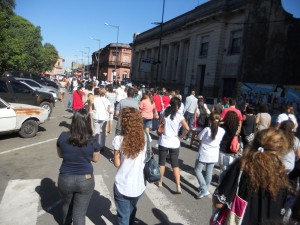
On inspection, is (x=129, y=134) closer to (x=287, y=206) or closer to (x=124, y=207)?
(x=124, y=207)

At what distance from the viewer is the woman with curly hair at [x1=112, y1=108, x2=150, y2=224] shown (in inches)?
144

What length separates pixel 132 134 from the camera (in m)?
3.69

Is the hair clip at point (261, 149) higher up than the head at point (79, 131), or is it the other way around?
the hair clip at point (261, 149)

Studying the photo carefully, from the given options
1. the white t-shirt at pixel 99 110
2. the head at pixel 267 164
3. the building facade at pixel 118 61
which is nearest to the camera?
the head at pixel 267 164

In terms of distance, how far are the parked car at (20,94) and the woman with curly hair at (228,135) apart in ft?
32.9

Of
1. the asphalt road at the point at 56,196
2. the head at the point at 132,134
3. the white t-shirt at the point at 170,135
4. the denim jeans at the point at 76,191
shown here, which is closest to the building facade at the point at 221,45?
the asphalt road at the point at 56,196

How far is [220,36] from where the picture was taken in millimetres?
28438

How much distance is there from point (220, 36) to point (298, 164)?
2589cm

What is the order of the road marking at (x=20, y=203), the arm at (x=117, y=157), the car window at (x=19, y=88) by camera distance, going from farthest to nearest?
1. the car window at (x=19, y=88)
2. the road marking at (x=20, y=203)
3. the arm at (x=117, y=157)

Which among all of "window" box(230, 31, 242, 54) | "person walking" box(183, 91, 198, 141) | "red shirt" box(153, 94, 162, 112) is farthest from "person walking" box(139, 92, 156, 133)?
"window" box(230, 31, 242, 54)

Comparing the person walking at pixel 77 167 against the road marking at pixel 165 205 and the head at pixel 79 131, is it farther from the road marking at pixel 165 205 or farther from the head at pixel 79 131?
the road marking at pixel 165 205

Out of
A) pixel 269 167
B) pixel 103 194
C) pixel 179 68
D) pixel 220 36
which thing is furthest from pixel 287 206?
pixel 179 68

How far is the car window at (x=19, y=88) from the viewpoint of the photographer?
13842 mm

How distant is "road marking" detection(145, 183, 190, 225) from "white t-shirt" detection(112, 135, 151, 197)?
60.8 inches
